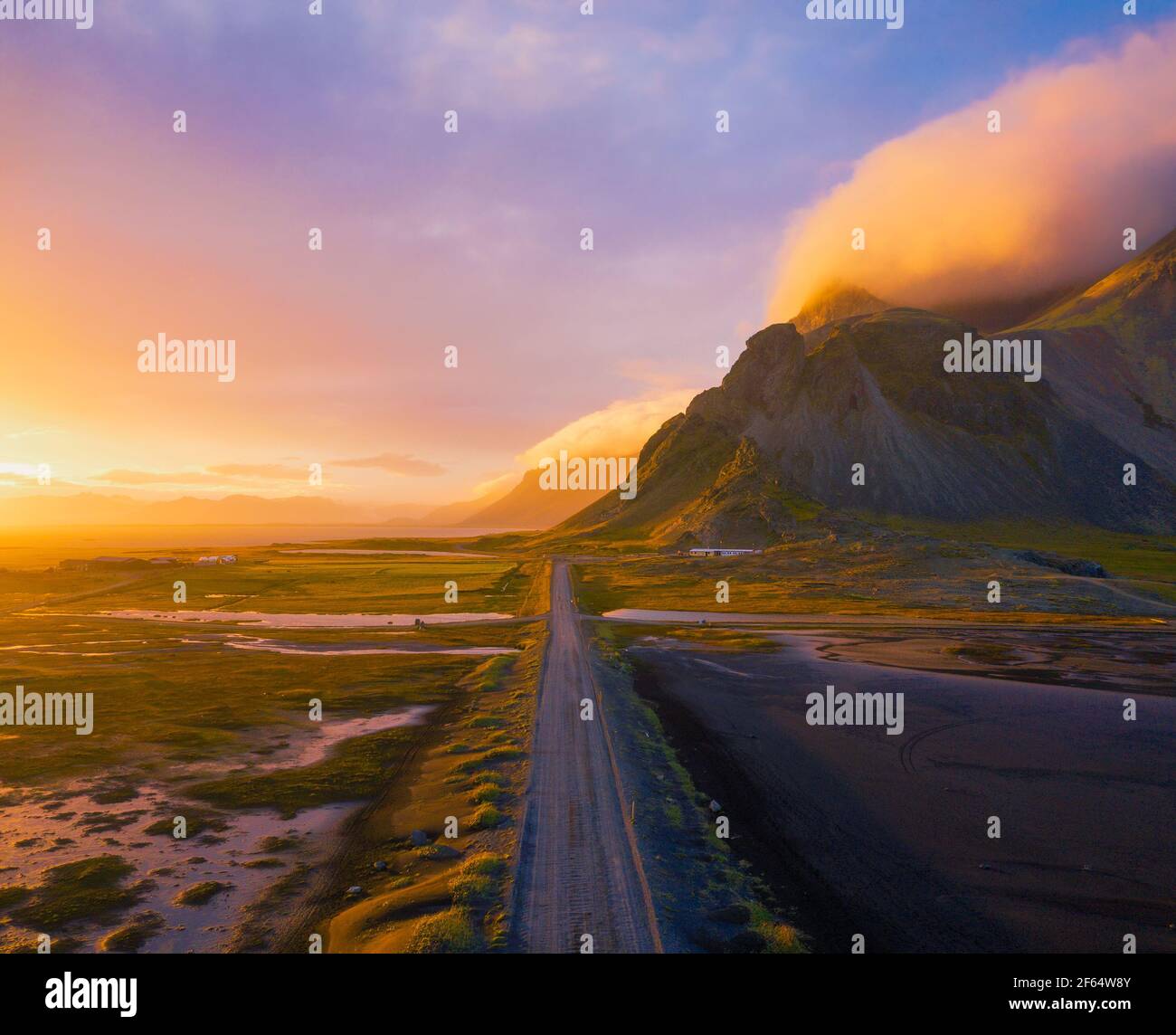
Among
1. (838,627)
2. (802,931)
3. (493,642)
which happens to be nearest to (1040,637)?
(838,627)

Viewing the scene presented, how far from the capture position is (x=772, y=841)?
65.0 feet

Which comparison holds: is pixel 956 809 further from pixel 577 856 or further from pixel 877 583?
pixel 877 583

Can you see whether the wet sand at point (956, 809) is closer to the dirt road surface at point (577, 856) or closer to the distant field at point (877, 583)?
the dirt road surface at point (577, 856)

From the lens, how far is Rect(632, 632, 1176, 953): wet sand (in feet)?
52.0

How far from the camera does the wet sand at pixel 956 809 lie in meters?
15.8

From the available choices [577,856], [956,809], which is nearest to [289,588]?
[577,856]

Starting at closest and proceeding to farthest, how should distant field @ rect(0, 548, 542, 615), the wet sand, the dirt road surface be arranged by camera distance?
1. the dirt road surface
2. the wet sand
3. distant field @ rect(0, 548, 542, 615)

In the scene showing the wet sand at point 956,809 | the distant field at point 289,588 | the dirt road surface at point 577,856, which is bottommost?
the wet sand at point 956,809

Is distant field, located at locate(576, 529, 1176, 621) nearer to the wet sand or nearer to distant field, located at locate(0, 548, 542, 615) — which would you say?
distant field, located at locate(0, 548, 542, 615)

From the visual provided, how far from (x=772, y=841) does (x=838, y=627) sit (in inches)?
1904

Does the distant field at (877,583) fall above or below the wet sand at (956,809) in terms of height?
above

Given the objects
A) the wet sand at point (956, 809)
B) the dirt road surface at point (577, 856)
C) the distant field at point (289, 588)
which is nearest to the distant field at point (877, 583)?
the distant field at point (289, 588)

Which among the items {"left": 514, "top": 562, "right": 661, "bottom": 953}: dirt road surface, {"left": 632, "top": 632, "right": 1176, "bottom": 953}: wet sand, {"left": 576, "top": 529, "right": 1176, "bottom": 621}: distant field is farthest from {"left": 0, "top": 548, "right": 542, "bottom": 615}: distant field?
{"left": 632, "top": 632, "right": 1176, "bottom": 953}: wet sand
